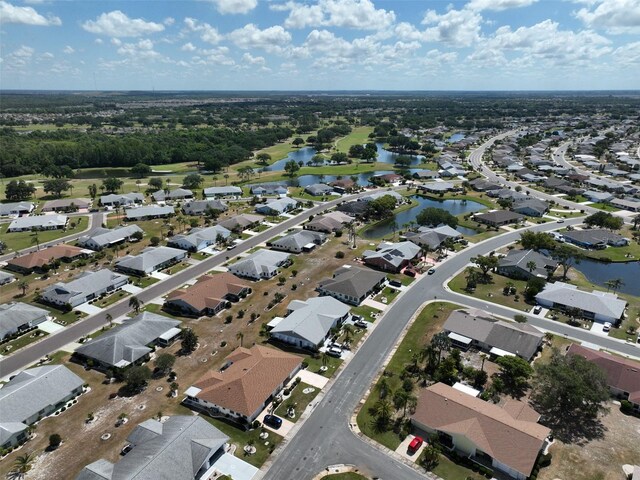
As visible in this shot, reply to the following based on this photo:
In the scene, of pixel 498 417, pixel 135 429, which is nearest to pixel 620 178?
pixel 498 417

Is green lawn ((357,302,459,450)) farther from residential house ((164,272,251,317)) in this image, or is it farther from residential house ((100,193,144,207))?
residential house ((100,193,144,207))

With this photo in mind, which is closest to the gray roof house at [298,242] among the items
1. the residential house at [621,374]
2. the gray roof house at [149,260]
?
the gray roof house at [149,260]

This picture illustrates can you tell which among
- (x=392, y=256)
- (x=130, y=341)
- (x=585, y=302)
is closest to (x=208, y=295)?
(x=130, y=341)

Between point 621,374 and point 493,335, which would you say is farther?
point 493,335

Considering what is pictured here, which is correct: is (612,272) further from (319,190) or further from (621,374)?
(319,190)

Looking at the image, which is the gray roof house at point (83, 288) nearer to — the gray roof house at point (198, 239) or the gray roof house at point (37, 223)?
the gray roof house at point (198, 239)

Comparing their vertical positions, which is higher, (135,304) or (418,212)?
(135,304)

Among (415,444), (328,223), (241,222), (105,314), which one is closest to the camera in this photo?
(415,444)

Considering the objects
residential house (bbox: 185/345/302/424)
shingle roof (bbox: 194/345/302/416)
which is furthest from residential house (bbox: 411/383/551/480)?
shingle roof (bbox: 194/345/302/416)
